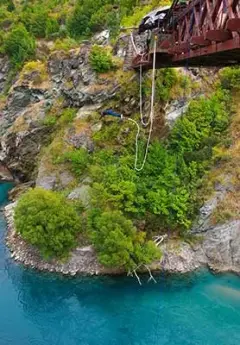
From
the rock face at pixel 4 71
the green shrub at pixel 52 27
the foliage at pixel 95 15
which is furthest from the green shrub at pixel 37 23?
the foliage at pixel 95 15

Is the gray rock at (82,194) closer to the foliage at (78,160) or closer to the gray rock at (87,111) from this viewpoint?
the foliage at (78,160)

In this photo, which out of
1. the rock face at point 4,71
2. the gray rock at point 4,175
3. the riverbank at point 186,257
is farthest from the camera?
the rock face at point 4,71

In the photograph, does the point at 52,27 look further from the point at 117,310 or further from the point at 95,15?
the point at 117,310

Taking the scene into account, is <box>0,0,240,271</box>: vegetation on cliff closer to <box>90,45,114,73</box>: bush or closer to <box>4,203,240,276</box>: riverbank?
<box>90,45,114,73</box>: bush

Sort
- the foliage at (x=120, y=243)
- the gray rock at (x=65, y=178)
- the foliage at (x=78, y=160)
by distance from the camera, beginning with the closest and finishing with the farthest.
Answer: the foliage at (x=120, y=243) → the foliage at (x=78, y=160) → the gray rock at (x=65, y=178)

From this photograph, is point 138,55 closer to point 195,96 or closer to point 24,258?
point 195,96

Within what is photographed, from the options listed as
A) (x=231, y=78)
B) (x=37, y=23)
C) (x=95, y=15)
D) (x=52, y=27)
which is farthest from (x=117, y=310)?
(x=37, y=23)
